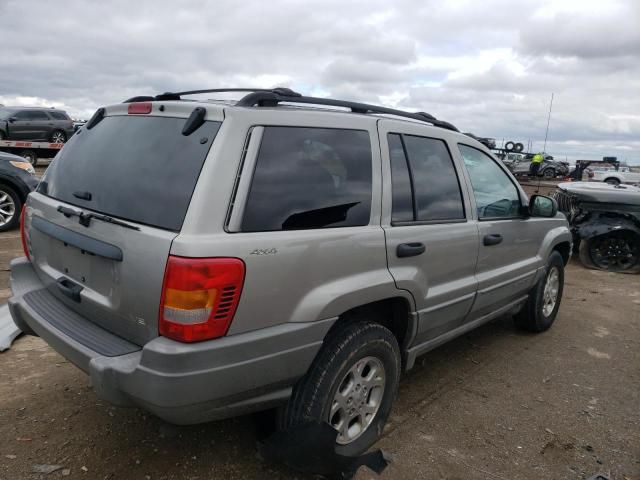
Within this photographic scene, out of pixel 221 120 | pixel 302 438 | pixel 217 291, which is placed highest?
pixel 221 120

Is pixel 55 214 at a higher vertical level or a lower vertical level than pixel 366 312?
higher

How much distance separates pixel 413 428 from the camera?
3.10m

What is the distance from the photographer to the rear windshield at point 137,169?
7.10 feet

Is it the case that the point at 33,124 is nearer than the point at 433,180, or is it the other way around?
the point at 433,180

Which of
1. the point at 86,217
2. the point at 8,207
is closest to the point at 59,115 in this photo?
the point at 8,207

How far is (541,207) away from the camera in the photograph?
421 centimetres

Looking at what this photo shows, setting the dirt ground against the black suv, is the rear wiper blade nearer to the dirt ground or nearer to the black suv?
the dirt ground

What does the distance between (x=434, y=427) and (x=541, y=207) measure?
2.09 meters

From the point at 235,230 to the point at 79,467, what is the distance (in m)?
1.54

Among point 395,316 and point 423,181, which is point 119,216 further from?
point 423,181

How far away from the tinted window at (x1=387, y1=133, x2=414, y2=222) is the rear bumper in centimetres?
81

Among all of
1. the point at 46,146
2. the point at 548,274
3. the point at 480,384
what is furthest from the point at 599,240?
the point at 46,146

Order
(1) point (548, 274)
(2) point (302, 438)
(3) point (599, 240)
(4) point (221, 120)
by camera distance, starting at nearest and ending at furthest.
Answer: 1. (4) point (221, 120)
2. (2) point (302, 438)
3. (1) point (548, 274)
4. (3) point (599, 240)

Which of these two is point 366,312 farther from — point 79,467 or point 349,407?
point 79,467
